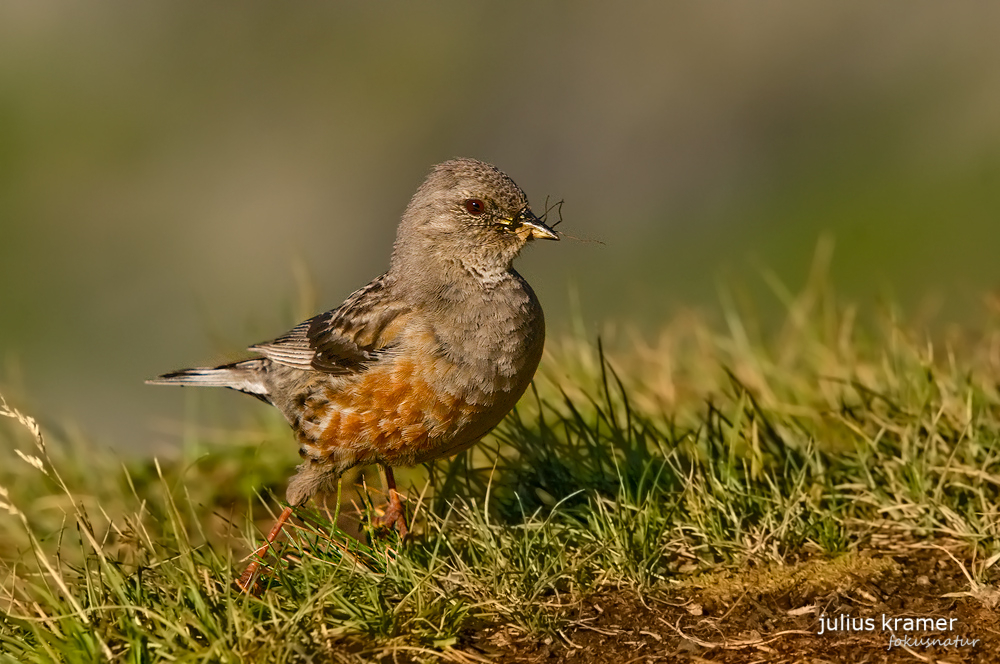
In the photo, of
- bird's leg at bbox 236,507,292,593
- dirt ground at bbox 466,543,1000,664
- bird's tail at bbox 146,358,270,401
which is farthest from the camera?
bird's tail at bbox 146,358,270,401

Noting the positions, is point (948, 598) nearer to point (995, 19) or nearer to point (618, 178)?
point (618, 178)

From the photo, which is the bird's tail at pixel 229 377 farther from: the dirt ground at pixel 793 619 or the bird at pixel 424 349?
the dirt ground at pixel 793 619

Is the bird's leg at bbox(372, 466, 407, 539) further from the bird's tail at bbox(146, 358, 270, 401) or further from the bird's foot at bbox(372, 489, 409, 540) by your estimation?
the bird's tail at bbox(146, 358, 270, 401)

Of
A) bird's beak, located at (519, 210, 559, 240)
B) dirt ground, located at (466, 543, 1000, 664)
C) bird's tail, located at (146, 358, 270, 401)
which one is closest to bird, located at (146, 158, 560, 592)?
bird's beak, located at (519, 210, 559, 240)

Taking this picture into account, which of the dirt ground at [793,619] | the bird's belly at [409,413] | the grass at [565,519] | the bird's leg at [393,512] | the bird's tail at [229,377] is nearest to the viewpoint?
the dirt ground at [793,619]

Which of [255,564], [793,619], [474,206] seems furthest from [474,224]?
[793,619]

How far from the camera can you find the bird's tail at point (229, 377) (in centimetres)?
596

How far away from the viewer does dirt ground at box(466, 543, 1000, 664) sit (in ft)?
13.2

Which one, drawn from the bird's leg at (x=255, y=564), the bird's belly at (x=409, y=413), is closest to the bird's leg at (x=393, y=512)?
the bird's belly at (x=409, y=413)

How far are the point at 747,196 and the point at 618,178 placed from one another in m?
2.22

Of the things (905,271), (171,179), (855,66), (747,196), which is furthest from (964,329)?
(171,179)

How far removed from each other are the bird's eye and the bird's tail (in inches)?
58.0

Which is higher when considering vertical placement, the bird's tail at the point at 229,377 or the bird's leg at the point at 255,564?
the bird's tail at the point at 229,377

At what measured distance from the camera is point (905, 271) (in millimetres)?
13328
